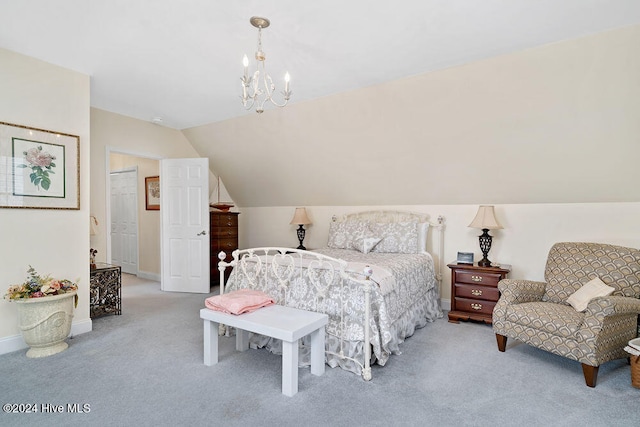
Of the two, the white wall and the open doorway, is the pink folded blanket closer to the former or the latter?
the white wall

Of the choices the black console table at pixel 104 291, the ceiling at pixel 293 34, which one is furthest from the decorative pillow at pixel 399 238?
the black console table at pixel 104 291

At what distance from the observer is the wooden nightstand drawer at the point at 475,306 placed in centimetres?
372

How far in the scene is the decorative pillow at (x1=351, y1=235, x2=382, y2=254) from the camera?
4250 millimetres

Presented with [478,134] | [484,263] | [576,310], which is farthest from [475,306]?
[478,134]

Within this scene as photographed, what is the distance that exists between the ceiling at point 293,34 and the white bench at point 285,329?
7.10 ft

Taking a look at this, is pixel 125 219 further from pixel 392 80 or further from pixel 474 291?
pixel 474 291

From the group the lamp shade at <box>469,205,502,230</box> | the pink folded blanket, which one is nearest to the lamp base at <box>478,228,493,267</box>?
the lamp shade at <box>469,205,502,230</box>

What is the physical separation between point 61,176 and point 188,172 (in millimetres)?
2098

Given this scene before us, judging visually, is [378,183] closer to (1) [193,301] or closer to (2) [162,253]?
(1) [193,301]

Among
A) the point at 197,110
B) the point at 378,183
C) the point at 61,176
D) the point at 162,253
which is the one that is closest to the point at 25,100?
the point at 61,176

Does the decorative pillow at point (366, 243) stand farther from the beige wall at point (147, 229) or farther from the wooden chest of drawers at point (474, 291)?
the beige wall at point (147, 229)

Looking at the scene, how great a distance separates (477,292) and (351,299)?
73.1 inches

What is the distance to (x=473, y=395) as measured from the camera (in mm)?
2316

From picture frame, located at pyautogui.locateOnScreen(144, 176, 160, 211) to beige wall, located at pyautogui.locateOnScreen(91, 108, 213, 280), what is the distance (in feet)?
0.34
